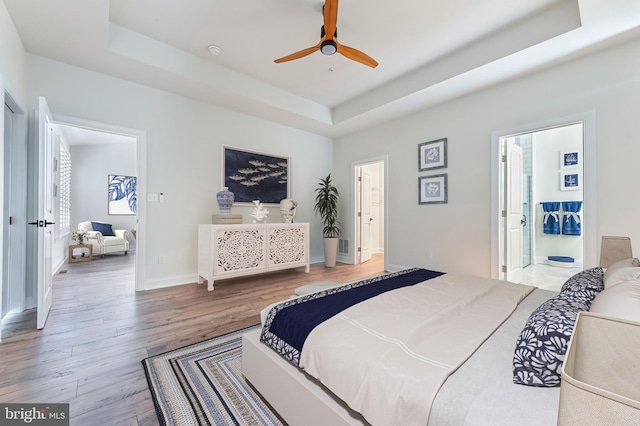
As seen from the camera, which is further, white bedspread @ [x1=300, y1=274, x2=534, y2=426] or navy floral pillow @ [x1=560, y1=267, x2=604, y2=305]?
navy floral pillow @ [x1=560, y1=267, x2=604, y2=305]

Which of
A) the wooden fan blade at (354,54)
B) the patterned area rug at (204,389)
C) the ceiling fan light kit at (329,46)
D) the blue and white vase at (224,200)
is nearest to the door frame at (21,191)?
the blue and white vase at (224,200)

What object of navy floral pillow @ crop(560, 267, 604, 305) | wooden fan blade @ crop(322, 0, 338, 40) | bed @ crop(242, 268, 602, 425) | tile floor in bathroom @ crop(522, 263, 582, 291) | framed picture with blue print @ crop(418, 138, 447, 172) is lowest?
tile floor in bathroom @ crop(522, 263, 582, 291)

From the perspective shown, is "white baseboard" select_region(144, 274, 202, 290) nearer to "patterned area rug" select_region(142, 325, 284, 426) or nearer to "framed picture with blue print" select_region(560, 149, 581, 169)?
"patterned area rug" select_region(142, 325, 284, 426)

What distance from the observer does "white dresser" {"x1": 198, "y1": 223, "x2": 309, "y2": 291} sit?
3.50 metres

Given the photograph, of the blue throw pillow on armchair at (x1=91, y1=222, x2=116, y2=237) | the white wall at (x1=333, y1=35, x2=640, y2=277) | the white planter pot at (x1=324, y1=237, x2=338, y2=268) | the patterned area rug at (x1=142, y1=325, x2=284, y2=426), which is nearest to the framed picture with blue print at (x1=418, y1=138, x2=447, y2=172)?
the white wall at (x1=333, y1=35, x2=640, y2=277)

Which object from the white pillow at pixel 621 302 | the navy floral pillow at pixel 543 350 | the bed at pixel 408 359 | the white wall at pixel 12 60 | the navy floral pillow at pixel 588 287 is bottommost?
the bed at pixel 408 359

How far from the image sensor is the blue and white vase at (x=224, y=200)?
148 inches

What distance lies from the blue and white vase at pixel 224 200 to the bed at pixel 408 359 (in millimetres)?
2604

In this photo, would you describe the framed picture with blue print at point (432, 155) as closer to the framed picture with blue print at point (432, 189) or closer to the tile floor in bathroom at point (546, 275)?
the framed picture with blue print at point (432, 189)

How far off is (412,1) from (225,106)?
2807 millimetres

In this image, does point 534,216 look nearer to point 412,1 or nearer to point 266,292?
point 412,1

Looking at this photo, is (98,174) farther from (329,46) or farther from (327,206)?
(329,46)

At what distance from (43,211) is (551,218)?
7091 millimetres

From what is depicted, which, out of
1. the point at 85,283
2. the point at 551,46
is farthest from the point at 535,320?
the point at 85,283
